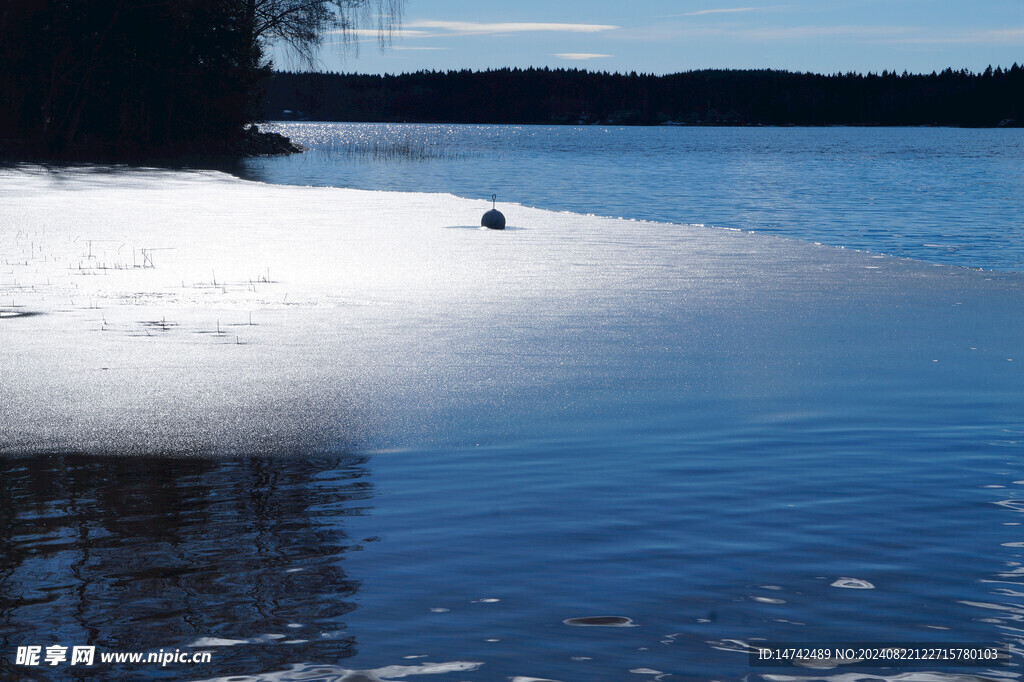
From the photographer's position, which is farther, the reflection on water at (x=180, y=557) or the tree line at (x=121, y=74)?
the tree line at (x=121, y=74)

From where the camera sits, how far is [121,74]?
5078 cm

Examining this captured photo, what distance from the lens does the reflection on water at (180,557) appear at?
416 cm

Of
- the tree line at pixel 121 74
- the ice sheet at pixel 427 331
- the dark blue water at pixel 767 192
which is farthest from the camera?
the tree line at pixel 121 74

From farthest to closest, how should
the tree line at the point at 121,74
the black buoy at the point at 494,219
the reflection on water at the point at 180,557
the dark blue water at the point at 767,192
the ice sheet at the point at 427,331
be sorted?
the tree line at the point at 121,74
the dark blue water at the point at 767,192
the black buoy at the point at 494,219
the ice sheet at the point at 427,331
the reflection on water at the point at 180,557

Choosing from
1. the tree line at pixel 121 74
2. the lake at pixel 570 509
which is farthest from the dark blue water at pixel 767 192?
the lake at pixel 570 509

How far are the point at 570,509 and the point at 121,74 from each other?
163 feet

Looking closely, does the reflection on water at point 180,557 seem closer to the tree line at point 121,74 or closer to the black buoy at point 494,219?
the black buoy at point 494,219

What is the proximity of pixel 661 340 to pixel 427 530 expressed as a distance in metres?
5.75

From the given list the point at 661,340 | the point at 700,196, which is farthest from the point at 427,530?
the point at 700,196

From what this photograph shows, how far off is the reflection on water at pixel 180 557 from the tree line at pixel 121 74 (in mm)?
43216

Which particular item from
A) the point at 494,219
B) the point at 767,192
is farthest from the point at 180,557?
the point at 767,192

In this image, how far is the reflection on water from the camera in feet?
13.6

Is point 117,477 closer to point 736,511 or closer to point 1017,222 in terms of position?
point 736,511

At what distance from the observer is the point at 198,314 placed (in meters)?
12.0
